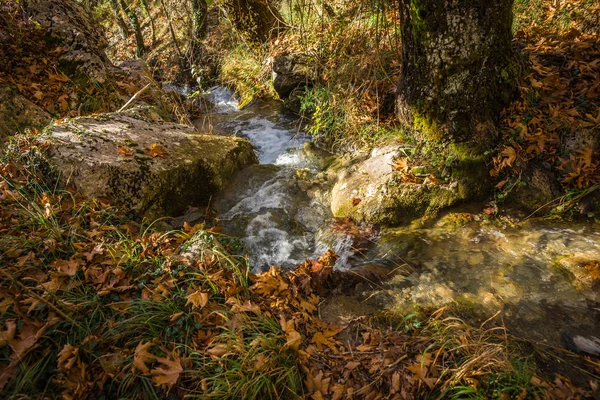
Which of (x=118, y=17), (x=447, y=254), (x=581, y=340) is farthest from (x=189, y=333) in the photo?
(x=118, y=17)

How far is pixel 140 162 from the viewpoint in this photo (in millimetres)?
3871

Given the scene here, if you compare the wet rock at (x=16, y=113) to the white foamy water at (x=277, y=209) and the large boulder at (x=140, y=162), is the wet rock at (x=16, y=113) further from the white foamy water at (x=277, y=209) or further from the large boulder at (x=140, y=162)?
the white foamy water at (x=277, y=209)

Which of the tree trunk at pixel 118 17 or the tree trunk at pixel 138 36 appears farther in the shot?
the tree trunk at pixel 118 17

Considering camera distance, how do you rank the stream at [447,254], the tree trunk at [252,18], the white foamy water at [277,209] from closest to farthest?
the stream at [447,254] → the white foamy water at [277,209] → the tree trunk at [252,18]

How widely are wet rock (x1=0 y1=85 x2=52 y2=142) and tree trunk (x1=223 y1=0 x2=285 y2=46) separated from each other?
17.7ft

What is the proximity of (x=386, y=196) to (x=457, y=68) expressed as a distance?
1687 mm

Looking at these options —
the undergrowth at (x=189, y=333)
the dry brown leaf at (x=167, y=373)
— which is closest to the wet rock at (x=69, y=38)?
the undergrowth at (x=189, y=333)

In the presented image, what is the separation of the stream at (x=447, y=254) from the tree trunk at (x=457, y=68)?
1078 millimetres

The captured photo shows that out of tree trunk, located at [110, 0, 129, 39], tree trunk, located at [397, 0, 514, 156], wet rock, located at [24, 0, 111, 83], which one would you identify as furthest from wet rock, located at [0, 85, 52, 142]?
tree trunk, located at [110, 0, 129, 39]

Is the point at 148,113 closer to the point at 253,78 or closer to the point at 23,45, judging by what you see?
the point at 23,45

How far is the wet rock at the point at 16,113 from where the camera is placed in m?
4.82

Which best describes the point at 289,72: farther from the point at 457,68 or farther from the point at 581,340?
the point at 581,340

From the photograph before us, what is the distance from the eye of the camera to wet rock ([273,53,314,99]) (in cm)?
707

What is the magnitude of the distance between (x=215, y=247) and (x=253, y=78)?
679 centimetres
